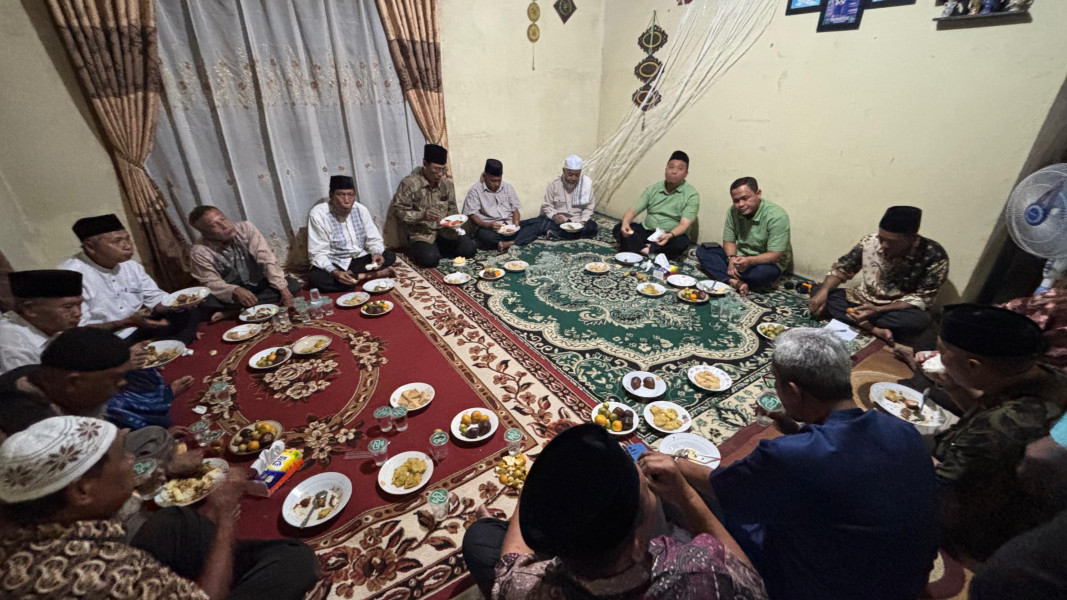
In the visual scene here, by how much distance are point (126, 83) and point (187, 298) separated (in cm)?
188

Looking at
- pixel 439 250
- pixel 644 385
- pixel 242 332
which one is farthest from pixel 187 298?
pixel 644 385

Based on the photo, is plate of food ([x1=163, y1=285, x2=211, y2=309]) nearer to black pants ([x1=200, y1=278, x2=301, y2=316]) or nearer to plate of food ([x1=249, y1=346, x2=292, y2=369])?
black pants ([x1=200, y1=278, x2=301, y2=316])

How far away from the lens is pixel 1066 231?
2.39 metres

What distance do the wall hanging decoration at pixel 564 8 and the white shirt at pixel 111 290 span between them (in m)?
5.56

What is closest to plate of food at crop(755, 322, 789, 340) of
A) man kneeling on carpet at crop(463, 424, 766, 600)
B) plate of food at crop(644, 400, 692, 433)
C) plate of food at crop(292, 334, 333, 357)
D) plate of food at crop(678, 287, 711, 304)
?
plate of food at crop(678, 287, 711, 304)

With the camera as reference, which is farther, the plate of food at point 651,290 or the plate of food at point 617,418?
the plate of food at point 651,290

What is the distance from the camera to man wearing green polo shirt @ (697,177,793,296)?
167 inches

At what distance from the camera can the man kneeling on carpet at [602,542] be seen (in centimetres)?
95

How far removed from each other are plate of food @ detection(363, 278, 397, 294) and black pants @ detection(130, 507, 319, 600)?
2.79 m

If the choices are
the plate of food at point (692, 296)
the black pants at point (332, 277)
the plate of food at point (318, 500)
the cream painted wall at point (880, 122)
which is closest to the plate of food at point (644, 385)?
the plate of food at point (692, 296)

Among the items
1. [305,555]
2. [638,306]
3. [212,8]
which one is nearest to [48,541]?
[305,555]

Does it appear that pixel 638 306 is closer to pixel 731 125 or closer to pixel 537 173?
pixel 731 125

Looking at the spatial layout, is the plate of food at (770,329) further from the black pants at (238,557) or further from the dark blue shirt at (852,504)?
the black pants at (238,557)

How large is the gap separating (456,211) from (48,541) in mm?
4692
